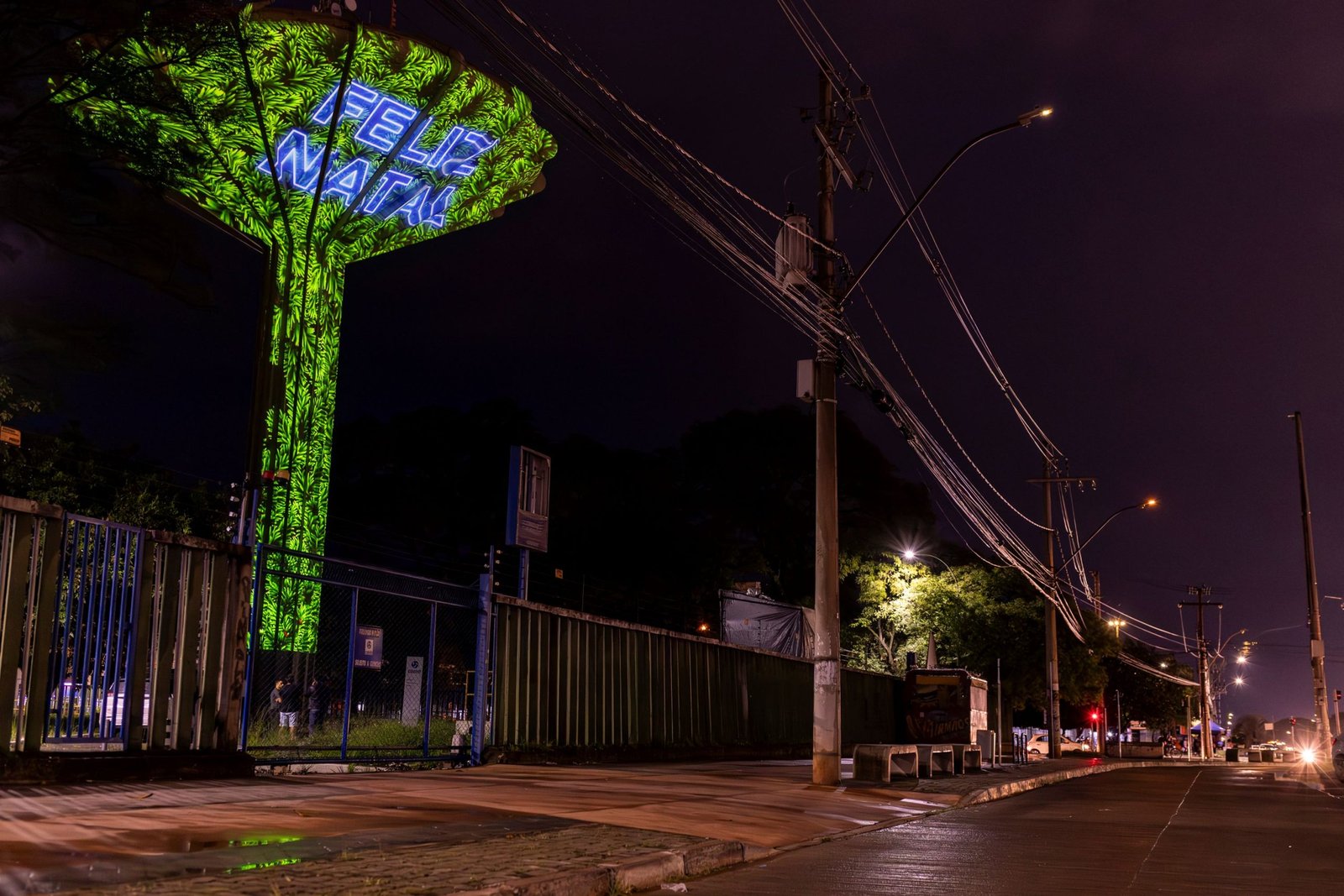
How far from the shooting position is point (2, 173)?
1656 centimetres

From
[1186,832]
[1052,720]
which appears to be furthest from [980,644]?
[1186,832]

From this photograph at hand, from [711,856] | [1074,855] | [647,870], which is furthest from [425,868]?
[1074,855]

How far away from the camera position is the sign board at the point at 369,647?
1582 cm

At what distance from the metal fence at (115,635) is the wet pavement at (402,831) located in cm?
67

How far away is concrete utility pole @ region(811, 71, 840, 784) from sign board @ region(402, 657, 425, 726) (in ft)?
18.4

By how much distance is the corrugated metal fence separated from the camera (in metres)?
18.2

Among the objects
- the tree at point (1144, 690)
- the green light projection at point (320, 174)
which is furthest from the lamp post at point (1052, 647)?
the tree at point (1144, 690)

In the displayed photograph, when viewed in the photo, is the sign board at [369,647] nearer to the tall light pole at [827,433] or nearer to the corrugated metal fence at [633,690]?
the corrugated metal fence at [633,690]

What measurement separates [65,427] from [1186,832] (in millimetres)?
32087

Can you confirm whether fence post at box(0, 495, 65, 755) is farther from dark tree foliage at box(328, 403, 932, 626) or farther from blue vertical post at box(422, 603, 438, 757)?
dark tree foliage at box(328, 403, 932, 626)

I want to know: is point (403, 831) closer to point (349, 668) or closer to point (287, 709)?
point (349, 668)

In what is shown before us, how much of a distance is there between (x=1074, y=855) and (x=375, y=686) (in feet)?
34.4

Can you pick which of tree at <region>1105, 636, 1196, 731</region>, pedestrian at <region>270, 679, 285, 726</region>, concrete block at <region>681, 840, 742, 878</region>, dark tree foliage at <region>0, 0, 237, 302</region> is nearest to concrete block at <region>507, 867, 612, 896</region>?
concrete block at <region>681, 840, 742, 878</region>

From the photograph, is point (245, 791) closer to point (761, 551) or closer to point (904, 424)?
point (904, 424)
